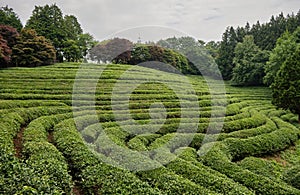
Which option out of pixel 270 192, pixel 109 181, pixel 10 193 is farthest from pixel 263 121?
pixel 10 193

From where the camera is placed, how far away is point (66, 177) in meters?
8.78

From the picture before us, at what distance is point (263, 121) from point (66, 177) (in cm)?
1906

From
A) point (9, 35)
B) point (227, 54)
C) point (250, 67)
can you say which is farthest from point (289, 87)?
point (227, 54)

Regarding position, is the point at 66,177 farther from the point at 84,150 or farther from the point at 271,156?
the point at 271,156

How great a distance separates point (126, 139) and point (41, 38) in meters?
28.7

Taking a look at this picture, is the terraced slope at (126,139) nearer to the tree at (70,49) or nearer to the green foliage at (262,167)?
the green foliage at (262,167)

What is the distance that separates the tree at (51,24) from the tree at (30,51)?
7378 millimetres

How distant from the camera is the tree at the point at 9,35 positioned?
37.0 metres

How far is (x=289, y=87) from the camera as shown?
27.9 meters

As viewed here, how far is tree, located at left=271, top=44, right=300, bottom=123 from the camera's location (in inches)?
1070

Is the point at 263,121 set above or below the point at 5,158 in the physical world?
below

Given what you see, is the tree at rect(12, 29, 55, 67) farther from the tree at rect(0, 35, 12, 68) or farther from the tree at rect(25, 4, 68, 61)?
the tree at rect(25, 4, 68, 61)

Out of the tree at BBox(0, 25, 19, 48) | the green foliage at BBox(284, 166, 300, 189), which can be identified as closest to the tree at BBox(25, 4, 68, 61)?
the tree at BBox(0, 25, 19, 48)

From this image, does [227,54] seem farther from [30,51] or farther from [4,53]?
[4,53]
